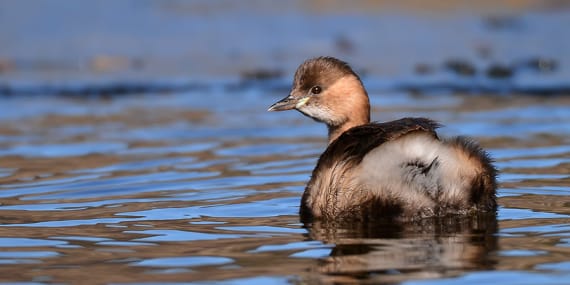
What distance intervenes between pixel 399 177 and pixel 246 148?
4.27 m

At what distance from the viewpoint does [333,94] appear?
277 inches

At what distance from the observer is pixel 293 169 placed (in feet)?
29.3

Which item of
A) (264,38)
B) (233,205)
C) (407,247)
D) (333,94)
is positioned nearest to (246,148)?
(233,205)

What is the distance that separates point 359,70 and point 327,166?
8.72 meters

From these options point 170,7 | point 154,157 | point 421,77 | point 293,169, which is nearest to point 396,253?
point 293,169

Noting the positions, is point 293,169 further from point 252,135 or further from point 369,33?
point 369,33

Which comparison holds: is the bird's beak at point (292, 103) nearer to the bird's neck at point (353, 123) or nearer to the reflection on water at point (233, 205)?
the bird's neck at point (353, 123)

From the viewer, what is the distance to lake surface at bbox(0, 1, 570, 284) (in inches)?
216

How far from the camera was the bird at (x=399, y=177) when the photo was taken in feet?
19.9

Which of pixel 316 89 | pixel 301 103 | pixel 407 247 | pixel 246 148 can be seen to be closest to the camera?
pixel 407 247

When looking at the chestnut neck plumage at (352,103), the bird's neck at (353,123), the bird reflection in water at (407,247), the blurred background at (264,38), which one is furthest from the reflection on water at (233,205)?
the blurred background at (264,38)

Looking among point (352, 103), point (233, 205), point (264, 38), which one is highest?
point (264, 38)

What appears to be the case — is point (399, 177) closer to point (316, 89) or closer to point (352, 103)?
point (352, 103)

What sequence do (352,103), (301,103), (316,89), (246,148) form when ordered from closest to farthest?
(352,103) → (316,89) → (301,103) → (246,148)
